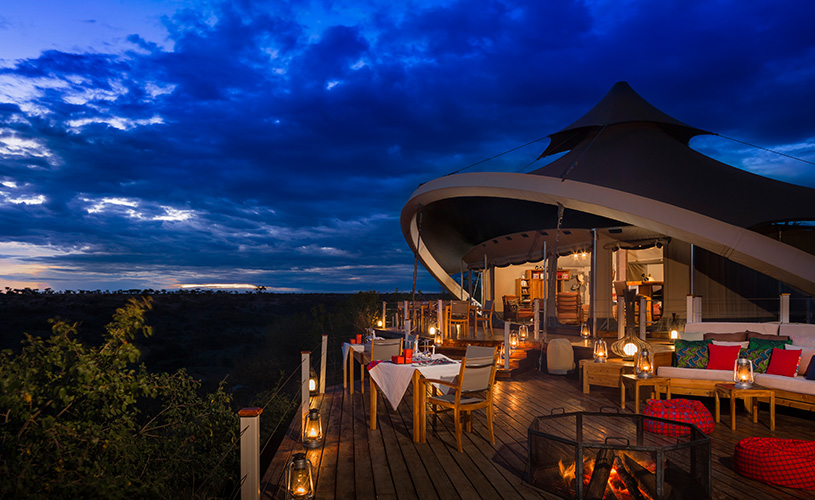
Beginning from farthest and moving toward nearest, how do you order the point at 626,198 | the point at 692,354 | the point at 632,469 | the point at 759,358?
1. the point at 626,198
2. the point at 692,354
3. the point at 759,358
4. the point at 632,469

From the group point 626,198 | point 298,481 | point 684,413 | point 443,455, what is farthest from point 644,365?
point 626,198

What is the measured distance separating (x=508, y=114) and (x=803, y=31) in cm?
825

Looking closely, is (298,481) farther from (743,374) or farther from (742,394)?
(743,374)

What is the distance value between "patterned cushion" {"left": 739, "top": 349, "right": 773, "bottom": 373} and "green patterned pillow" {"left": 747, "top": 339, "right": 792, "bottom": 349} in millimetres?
66

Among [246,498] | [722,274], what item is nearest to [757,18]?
[722,274]

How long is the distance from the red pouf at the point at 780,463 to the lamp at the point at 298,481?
3.31m

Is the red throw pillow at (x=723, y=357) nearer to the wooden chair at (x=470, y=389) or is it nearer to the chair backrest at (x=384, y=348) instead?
the wooden chair at (x=470, y=389)

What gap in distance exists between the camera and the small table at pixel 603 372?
6.98 m

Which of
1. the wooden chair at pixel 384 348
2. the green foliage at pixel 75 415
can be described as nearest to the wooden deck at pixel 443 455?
the wooden chair at pixel 384 348

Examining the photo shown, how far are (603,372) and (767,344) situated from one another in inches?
80.1

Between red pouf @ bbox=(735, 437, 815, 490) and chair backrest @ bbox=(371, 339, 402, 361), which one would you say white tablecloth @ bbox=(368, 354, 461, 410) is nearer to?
chair backrest @ bbox=(371, 339, 402, 361)

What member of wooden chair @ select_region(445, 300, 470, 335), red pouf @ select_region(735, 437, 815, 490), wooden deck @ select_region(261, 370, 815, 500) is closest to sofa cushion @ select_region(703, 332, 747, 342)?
wooden deck @ select_region(261, 370, 815, 500)

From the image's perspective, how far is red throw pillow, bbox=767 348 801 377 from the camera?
564 centimetres

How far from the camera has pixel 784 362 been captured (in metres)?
5.71
